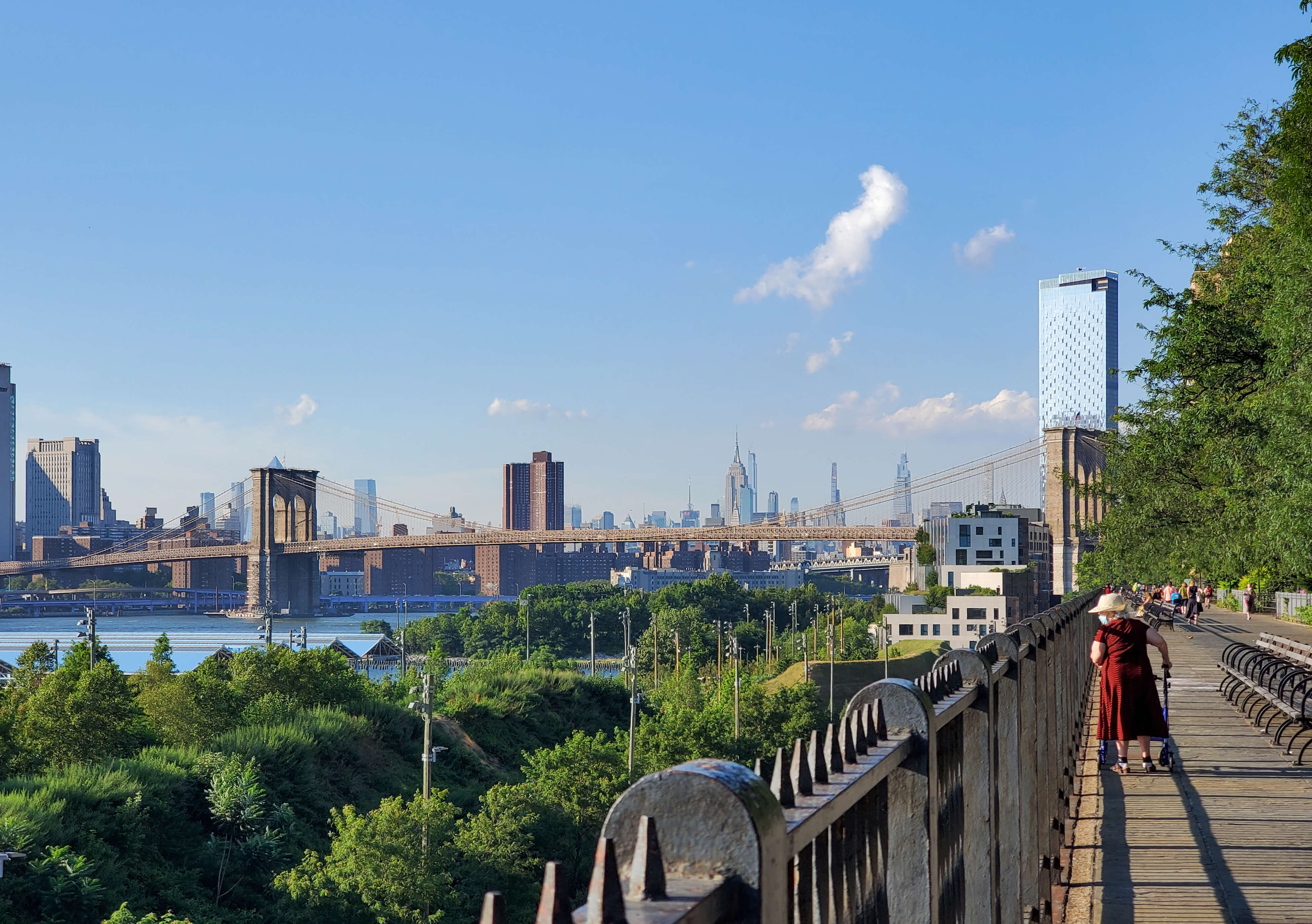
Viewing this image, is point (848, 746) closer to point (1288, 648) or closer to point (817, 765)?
point (817, 765)

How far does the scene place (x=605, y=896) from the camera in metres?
1.27

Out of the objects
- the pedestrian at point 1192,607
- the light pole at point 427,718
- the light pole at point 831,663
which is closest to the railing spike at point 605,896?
the pedestrian at point 1192,607

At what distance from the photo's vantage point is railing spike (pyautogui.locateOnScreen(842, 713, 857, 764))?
2.36 metres

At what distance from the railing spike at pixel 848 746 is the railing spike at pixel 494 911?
130cm

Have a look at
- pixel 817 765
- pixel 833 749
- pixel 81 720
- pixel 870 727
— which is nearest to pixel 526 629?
pixel 81 720

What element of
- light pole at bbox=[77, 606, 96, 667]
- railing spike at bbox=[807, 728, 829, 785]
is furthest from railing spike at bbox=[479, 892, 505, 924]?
light pole at bbox=[77, 606, 96, 667]

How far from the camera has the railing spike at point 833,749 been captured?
7.36 ft

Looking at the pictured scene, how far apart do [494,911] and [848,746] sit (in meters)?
1.35

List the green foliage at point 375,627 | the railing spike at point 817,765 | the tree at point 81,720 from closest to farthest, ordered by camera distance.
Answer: the railing spike at point 817,765
the tree at point 81,720
the green foliage at point 375,627

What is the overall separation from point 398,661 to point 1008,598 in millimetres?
49691

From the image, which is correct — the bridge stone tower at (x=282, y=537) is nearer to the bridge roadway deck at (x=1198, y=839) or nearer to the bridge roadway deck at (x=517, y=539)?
the bridge roadway deck at (x=517, y=539)

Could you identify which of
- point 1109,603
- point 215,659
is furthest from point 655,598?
point 1109,603

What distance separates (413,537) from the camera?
342 ft

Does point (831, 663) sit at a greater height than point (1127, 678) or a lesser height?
lesser
